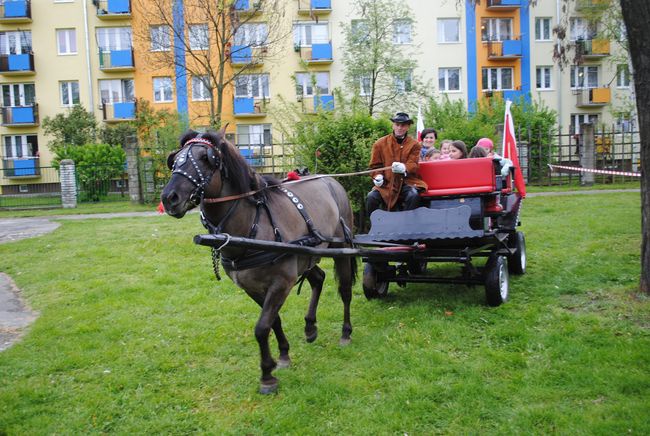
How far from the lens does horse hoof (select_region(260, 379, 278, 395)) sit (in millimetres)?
4711

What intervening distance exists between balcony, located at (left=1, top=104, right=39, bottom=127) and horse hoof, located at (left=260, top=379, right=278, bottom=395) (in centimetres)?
3379

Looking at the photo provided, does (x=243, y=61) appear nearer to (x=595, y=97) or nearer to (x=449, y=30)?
(x=449, y=30)

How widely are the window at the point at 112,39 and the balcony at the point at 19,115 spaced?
564 centimetres

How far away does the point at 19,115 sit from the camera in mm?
32875

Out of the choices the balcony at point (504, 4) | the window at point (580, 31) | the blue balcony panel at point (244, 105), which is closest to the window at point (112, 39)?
the blue balcony panel at point (244, 105)

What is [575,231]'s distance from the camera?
1088 cm

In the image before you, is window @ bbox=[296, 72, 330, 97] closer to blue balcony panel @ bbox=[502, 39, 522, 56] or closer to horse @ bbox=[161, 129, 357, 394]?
blue balcony panel @ bbox=[502, 39, 522, 56]

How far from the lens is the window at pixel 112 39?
33.5 metres

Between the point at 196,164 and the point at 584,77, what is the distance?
3699 cm

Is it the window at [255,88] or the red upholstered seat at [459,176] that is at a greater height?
the window at [255,88]

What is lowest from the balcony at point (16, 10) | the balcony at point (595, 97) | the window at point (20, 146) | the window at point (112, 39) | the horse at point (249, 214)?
the horse at point (249, 214)

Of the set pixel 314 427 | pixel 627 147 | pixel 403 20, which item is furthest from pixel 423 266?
pixel 403 20

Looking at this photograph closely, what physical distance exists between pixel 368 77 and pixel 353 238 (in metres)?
24.8

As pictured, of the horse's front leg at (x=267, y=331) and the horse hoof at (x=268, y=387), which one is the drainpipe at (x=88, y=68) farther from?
the horse hoof at (x=268, y=387)
